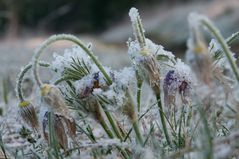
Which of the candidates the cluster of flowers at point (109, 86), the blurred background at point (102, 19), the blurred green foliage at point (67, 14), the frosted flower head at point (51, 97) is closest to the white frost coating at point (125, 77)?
the cluster of flowers at point (109, 86)

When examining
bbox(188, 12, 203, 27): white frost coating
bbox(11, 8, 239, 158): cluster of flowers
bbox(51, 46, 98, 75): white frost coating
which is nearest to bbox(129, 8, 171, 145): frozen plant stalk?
bbox(11, 8, 239, 158): cluster of flowers

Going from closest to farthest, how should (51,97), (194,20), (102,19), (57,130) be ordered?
1. (194,20)
2. (51,97)
3. (57,130)
4. (102,19)

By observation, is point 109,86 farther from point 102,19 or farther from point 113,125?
point 102,19

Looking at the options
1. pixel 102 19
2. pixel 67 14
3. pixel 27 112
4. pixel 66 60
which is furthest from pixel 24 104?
pixel 67 14

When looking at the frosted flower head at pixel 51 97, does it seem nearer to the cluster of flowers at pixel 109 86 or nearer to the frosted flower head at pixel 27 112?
the cluster of flowers at pixel 109 86

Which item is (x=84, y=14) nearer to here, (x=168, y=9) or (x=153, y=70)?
(x=168, y=9)

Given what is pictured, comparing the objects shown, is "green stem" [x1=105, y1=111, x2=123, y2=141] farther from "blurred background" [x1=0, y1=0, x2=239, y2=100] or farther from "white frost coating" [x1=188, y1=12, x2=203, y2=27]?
"blurred background" [x1=0, y1=0, x2=239, y2=100]
